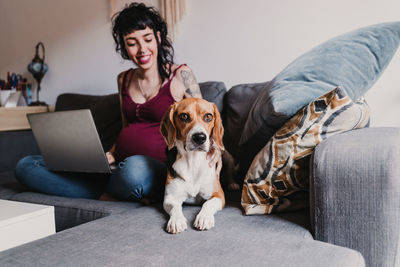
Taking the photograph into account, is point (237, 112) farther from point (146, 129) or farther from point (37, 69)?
point (37, 69)

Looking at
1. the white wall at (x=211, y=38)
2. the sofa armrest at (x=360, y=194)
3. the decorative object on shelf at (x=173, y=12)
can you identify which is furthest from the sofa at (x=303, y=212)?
the decorative object on shelf at (x=173, y=12)

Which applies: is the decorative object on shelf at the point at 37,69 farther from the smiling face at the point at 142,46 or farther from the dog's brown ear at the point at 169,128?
the dog's brown ear at the point at 169,128

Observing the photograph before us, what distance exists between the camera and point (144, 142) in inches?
66.7

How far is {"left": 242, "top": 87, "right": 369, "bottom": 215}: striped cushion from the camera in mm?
1086

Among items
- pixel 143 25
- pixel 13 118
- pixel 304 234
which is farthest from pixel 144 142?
pixel 13 118

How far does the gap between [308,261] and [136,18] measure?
1.50 metres

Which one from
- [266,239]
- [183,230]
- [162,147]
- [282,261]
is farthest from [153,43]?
[282,261]

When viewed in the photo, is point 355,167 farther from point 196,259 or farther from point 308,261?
point 196,259

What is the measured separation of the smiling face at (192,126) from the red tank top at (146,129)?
0.30m

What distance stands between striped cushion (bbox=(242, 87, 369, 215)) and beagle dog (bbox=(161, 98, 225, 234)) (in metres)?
0.18

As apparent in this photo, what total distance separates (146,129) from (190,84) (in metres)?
0.35

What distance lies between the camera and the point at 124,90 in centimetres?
200

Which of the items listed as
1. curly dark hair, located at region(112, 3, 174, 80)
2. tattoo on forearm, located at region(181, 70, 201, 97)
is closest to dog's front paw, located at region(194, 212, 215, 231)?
tattoo on forearm, located at region(181, 70, 201, 97)

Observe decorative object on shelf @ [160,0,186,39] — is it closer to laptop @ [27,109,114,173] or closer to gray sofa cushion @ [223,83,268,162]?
gray sofa cushion @ [223,83,268,162]
